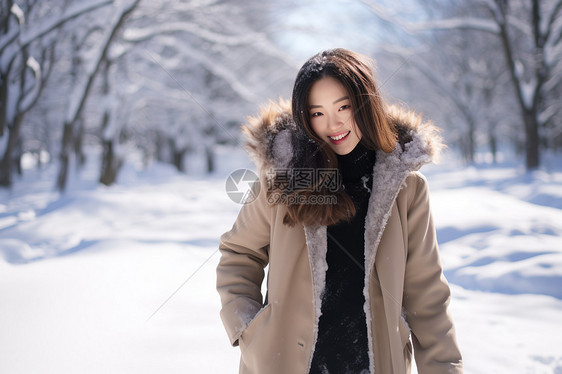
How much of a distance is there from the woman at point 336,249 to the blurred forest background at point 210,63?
341 millimetres

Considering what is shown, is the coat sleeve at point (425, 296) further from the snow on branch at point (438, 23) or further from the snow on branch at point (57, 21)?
the snow on branch at point (438, 23)

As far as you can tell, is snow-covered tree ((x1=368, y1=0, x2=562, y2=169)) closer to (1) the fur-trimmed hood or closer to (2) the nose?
(1) the fur-trimmed hood

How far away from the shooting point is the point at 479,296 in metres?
3.49

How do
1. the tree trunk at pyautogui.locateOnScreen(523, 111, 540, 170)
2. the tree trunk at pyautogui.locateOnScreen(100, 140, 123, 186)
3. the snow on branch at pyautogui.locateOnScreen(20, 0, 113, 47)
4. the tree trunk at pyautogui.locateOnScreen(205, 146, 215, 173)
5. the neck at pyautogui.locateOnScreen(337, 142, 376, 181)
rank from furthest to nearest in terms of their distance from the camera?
the tree trunk at pyautogui.locateOnScreen(205, 146, 215, 173) → the tree trunk at pyautogui.locateOnScreen(100, 140, 123, 186) → the tree trunk at pyautogui.locateOnScreen(523, 111, 540, 170) → the snow on branch at pyautogui.locateOnScreen(20, 0, 113, 47) → the neck at pyautogui.locateOnScreen(337, 142, 376, 181)

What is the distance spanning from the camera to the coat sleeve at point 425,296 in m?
1.27

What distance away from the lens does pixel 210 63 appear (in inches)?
466

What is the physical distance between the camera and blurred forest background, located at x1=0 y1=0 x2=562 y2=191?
25.6 feet

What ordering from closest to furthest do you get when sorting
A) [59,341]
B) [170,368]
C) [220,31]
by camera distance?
1. [170,368]
2. [59,341]
3. [220,31]

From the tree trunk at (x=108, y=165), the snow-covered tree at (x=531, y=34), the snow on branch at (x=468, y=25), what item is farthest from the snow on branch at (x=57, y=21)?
the snow on branch at (x=468, y=25)

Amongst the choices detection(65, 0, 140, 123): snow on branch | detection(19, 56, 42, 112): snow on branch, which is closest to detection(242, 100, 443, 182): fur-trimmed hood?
detection(65, 0, 140, 123): snow on branch

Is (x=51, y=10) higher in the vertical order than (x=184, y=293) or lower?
higher

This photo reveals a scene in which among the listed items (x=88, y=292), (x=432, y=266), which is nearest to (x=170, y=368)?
(x=88, y=292)

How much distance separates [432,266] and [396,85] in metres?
29.8

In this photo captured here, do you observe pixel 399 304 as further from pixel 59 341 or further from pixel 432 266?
pixel 59 341
